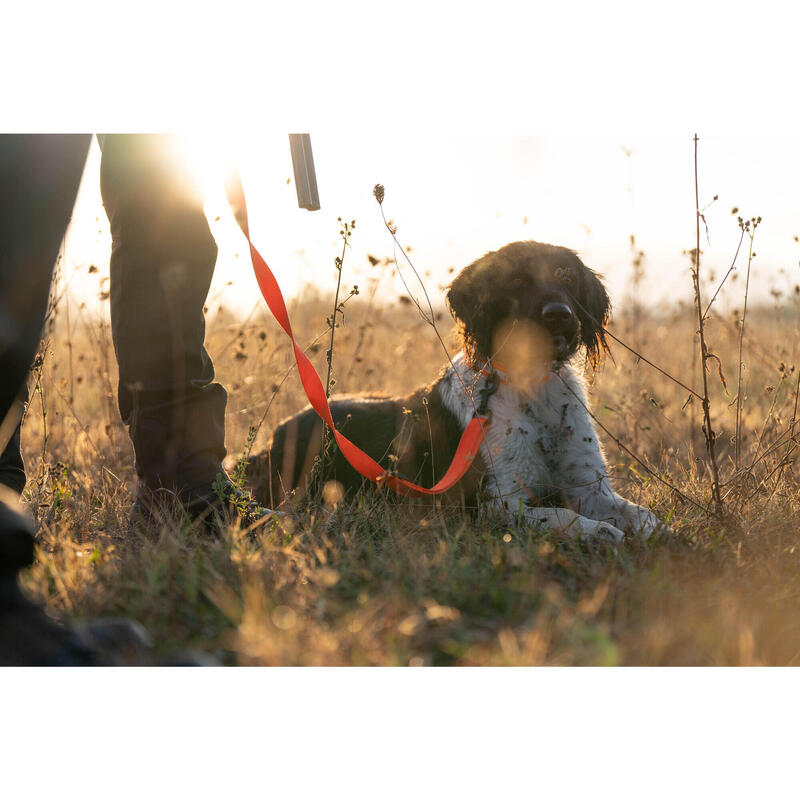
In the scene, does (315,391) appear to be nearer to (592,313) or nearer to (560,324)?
(560,324)

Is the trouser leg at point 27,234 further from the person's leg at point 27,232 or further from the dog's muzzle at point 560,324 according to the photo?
the dog's muzzle at point 560,324

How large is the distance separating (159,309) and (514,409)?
1.76 metres

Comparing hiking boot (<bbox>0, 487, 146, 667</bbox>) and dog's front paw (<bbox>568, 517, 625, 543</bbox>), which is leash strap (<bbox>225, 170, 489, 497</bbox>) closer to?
dog's front paw (<bbox>568, 517, 625, 543</bbox>)

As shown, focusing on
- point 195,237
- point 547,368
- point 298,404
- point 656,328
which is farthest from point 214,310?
point 656,328

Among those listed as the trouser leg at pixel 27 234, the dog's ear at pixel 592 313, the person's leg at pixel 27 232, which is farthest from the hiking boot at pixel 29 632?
the dog's ear at pixel 592 313

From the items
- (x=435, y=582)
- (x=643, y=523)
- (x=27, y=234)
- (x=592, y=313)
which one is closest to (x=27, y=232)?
(x=27, y=234)

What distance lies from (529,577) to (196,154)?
7.21ft

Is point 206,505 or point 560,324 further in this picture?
point 560,324

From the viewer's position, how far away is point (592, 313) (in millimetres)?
4004

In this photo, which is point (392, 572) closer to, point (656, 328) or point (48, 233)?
point (48, 233)

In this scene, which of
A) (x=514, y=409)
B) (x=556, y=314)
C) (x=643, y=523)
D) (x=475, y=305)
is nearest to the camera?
(x=643, y=523)

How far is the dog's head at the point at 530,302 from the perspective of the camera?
3674mm

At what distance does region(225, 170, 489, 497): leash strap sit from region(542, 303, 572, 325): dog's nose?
24.0 inches

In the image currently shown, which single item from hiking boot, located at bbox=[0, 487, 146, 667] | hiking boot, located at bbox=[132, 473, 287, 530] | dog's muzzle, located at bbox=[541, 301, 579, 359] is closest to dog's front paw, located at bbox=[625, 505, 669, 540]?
dog's muzzle, located at bbox=[541, 301, 579, 359]
